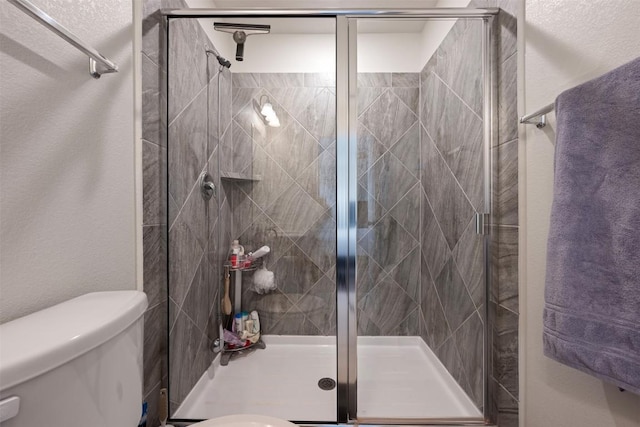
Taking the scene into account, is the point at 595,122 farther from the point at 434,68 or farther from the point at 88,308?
the point at 88,308

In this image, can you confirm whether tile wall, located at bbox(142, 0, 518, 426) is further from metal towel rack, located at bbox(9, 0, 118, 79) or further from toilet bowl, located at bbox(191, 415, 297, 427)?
toilet bowl, located at bbox(191, 415, 297, 427)

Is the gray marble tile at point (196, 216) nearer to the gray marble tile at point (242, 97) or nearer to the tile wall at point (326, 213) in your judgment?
the tile wall at point (326, 213)

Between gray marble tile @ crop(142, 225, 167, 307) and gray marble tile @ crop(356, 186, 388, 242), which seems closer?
gray marble tile @ crop(142, 225, 167, 307)

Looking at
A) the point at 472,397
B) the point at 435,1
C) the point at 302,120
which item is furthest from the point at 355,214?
the point at 435,1

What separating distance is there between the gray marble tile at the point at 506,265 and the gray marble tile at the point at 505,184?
47 mm

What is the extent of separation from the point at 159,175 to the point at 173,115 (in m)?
0.28

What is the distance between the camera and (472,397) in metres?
1.21

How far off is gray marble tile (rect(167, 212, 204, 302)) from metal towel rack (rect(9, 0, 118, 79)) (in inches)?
25.0

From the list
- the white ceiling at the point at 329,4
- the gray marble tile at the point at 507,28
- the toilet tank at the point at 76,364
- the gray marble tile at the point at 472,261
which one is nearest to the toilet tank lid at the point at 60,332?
the toilet tank at the point at 76,364

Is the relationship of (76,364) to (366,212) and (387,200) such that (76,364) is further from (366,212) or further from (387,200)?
(387,200)

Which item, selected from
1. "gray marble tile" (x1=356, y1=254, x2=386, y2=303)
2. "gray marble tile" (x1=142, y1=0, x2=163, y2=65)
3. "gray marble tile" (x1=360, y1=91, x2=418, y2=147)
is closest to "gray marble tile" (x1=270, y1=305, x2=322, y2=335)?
"gray marble tile" (x1=356, y1=254, x2=386, y2=303)

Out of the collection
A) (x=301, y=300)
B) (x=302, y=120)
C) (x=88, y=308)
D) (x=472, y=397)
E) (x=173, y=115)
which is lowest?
(x=472, y=397)

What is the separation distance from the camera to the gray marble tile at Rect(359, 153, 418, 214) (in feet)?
4.18

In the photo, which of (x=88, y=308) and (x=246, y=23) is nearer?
(x=88, y=308)
